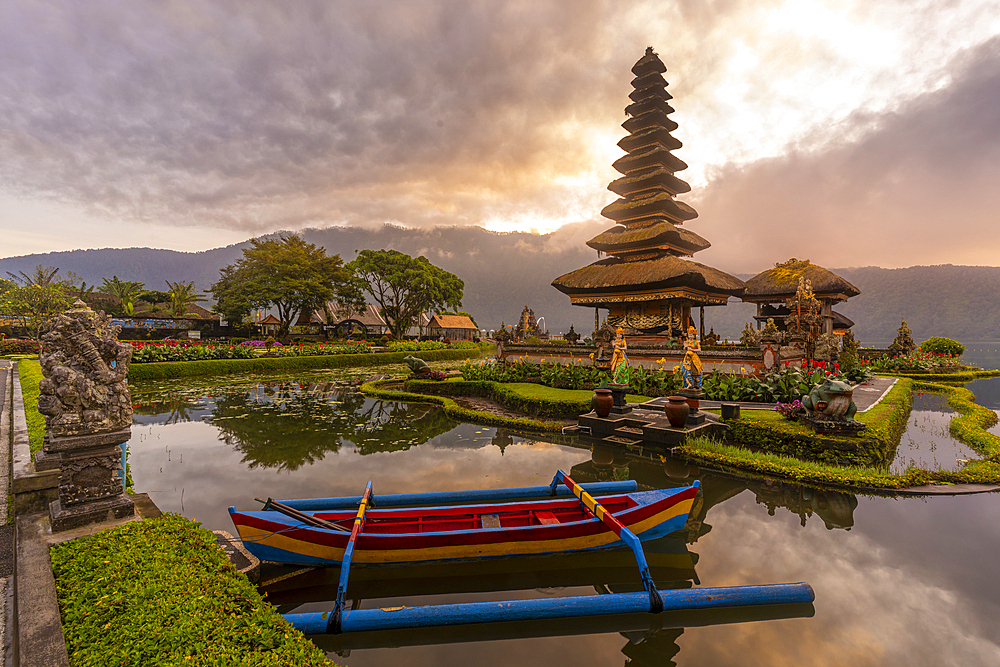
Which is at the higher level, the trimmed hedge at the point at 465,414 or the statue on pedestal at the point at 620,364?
the statue on pedestal at the point at 620,364

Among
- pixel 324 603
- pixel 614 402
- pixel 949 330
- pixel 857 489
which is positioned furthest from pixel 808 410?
pixel 949 330

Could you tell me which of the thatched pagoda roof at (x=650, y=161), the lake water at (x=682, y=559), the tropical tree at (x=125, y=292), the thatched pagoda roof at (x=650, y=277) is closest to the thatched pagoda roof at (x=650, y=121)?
the thatched pagoda roof at (x=650, y=161)

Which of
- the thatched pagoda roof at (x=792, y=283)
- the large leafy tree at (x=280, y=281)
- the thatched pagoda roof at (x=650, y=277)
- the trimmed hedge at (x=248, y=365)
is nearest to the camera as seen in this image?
the trimmed hedge at (x=248, y=365)

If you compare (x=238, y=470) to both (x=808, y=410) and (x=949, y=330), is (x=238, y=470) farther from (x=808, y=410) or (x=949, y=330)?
(x=949, y=330)

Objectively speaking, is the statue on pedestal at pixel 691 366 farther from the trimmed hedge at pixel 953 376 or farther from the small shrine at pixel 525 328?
the small shrine at pixel 525 328

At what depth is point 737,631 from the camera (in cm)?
425

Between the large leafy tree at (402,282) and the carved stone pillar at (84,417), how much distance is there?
156 ft

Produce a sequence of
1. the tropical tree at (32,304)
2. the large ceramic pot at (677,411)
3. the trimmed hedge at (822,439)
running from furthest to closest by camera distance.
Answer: the tropical tree at (32,304) → the large ceramic pot at (677,411) → the trimmed hedge at (822,439)

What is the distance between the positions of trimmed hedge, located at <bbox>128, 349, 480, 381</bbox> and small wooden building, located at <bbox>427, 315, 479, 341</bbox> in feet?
89.1

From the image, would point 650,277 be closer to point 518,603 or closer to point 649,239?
point 649,239

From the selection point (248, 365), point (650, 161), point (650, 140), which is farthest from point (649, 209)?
point (248, 365)

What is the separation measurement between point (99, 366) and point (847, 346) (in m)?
32.8

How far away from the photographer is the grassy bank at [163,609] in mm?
2686

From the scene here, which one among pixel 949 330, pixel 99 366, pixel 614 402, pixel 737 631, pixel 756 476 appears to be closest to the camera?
pixel 737 631
